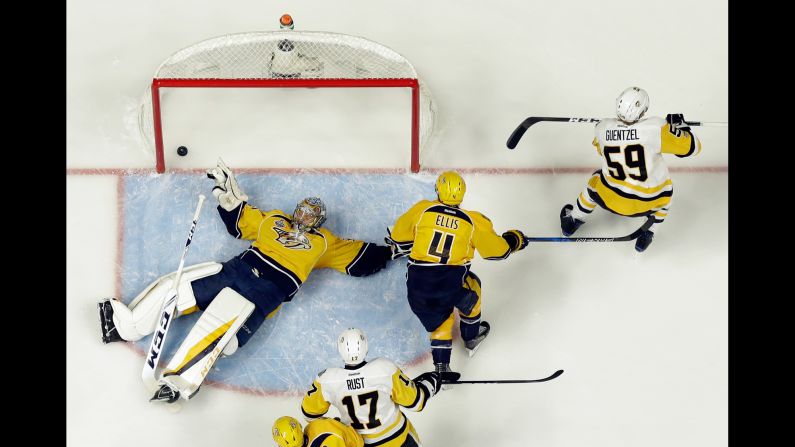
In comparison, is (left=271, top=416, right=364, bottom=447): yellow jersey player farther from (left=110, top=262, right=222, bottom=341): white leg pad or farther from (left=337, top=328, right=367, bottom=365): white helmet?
(left=110, top=262, right=222, bottom=341): white leg pad

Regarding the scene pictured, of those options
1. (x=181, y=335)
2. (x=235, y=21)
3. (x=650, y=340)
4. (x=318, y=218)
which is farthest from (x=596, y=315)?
(x=235, y=21)

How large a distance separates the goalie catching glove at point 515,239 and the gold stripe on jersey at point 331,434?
1155mm

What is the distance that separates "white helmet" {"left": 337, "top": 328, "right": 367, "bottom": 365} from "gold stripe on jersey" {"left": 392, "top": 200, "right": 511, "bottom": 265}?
0.57 m

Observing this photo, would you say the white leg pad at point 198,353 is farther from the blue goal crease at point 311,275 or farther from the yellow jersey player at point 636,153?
the yellow jersey player at point 636,153

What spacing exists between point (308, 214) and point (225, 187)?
434 mm

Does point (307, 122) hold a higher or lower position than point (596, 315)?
higher

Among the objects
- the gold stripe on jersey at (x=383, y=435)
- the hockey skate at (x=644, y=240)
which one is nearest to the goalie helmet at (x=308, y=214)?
the gold stripe on jersey at (x=383, y=435)

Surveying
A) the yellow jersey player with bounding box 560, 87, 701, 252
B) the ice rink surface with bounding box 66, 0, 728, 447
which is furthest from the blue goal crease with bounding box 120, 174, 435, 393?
the yellow jersey player with bounding box 560, 87, 701, 252

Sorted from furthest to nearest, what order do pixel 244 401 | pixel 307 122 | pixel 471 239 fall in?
pixel 307 122, pixel 244 401, pixel 471 239

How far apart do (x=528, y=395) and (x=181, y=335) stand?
5.73 feet

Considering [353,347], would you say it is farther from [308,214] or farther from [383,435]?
[308,214]

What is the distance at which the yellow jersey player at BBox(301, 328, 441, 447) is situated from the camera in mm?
4984

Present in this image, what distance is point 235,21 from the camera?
6348mm

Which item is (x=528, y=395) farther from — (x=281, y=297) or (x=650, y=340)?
(x=281, y=297)
